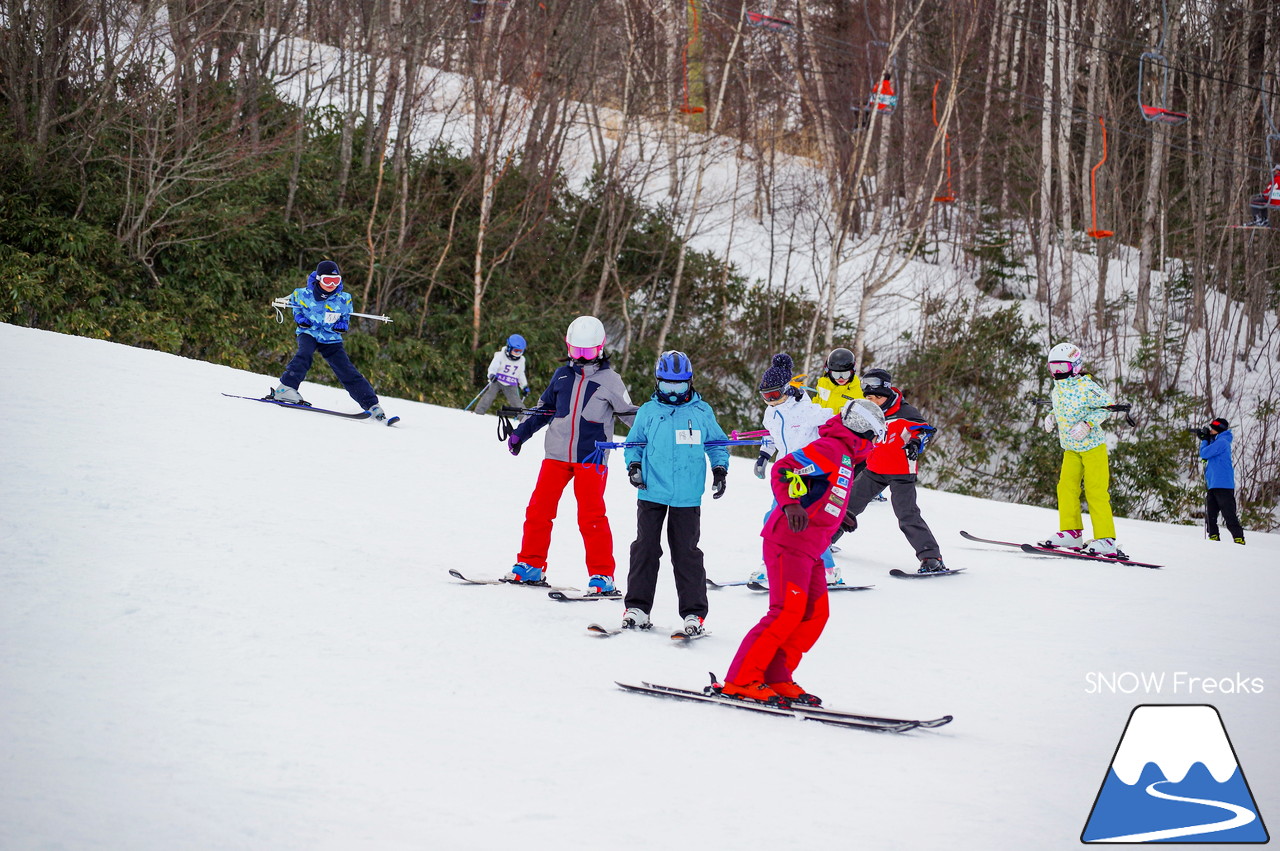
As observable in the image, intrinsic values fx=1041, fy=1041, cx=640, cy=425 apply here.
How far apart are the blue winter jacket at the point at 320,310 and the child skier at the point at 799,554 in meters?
6.85

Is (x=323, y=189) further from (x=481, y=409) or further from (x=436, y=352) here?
(x=481, y=409)

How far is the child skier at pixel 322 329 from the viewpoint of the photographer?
10422mm

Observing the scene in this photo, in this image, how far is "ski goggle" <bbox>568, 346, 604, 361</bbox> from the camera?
21.7 ft

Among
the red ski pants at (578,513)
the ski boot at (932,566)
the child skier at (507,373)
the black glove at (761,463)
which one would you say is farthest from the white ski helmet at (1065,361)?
the child skier at (507,373)

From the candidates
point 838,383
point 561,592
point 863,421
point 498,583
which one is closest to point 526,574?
point 498,583

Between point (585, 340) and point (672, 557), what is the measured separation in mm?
1577

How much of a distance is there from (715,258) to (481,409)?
33.6ft

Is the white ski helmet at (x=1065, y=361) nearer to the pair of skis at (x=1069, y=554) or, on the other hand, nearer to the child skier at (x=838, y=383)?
the pair of skis at (x=1069, y=554)

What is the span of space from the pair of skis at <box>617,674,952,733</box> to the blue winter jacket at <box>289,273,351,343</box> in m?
6.86

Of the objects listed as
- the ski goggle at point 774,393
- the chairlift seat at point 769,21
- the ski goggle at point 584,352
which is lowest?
the ski goggle at point 774,393

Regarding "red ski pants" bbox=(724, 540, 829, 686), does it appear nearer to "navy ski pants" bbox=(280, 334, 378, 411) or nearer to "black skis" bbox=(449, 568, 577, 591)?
"black skis" bbox=(449, 568, 577, 591)

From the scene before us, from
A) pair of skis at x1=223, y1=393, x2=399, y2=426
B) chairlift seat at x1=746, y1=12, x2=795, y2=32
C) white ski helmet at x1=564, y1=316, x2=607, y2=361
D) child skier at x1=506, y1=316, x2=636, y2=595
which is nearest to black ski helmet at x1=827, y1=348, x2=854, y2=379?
child skier at x1=506, y1=316, x2=636, y2=595

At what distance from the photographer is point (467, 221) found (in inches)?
842

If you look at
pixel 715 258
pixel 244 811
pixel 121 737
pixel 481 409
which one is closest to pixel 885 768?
pixel 244 811
